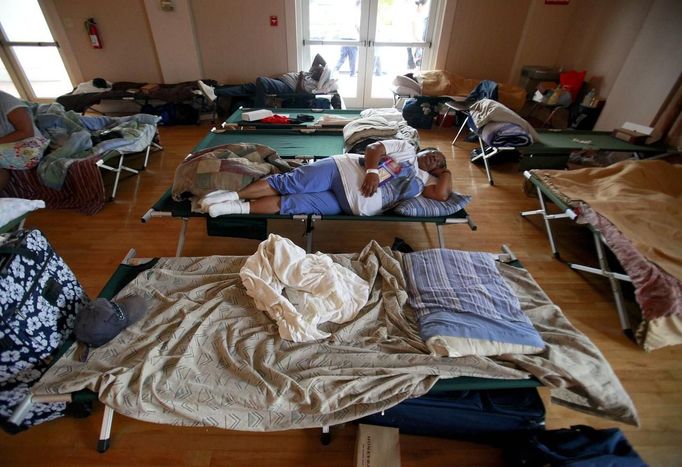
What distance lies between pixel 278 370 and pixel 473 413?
726 millimetres

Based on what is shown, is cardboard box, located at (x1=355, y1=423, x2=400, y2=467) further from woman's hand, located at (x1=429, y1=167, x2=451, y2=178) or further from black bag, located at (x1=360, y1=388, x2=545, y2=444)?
woman's hand, located at (x1=429, y1=167, x2=451, y2=178)

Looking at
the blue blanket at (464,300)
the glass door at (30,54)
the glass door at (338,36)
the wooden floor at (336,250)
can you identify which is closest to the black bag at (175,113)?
the wooden floor at (336,250)

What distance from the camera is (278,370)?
44.4 inches

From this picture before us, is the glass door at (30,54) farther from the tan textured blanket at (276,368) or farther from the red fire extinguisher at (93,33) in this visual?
the tan textured blanket at (276,368)

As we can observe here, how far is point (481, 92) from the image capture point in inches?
158

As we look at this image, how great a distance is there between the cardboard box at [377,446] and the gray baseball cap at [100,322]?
→ 3.31 ft

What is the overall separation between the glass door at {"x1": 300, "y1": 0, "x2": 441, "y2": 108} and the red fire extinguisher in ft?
9.37

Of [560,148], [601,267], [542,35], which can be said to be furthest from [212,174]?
[542,35]

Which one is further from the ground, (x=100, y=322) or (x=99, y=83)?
(x=99, y=83)

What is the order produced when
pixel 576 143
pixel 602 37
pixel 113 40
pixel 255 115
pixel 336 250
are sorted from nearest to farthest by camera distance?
pixel 336 250
pixel 576 143
pixel 255 115
pixel 602 37
pixel 113 40

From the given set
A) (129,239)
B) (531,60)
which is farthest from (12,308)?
(531,60)

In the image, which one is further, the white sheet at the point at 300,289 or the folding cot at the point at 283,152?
the folding cot at the point at 283,152

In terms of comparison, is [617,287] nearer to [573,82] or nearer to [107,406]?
[107,406]

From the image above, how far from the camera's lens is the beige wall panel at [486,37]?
4352 millimetres
